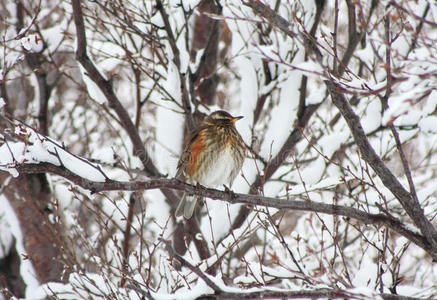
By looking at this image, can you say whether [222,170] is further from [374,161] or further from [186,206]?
[374,161]

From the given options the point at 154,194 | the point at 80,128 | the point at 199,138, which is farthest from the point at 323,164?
the point at 80,128

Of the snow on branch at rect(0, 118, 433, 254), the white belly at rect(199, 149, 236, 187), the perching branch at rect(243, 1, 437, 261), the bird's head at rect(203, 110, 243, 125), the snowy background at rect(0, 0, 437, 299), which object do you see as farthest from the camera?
the bird's head at rect(203, 110, 243, 125)

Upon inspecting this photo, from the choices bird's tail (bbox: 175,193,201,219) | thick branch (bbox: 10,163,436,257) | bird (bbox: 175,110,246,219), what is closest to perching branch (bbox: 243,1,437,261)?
thick branch (bbox: 10,163,436,257)

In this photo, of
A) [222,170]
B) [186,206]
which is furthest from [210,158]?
[186,206]

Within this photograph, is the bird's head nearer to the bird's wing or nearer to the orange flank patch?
the bird's wing

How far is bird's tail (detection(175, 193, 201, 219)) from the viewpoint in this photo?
572 centimetres

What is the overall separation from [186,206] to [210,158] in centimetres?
70

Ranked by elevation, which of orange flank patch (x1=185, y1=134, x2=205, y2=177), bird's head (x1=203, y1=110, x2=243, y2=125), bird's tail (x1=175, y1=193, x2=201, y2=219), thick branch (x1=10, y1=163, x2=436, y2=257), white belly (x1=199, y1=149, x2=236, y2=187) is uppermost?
bird's head (x1=203, y1=110, x2=243, y2=125)

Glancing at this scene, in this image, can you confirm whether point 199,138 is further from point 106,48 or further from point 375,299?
point 375,299

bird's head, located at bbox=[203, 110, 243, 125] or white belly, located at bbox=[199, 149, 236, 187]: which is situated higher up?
bird's head, located at bbox=[203, 110, 243, 125]

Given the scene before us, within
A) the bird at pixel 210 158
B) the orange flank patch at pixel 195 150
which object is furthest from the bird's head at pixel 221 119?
the orange flank patch at pixel 195 150

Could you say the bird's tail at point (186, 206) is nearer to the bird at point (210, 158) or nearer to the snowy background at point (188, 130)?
the bird at point (210, 158)

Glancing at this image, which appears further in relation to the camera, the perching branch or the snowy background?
the snowy background

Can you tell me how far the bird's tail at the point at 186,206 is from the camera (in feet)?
18.8
